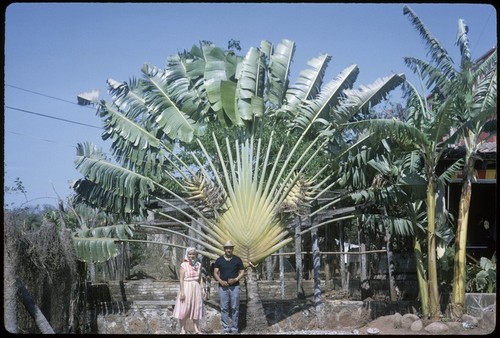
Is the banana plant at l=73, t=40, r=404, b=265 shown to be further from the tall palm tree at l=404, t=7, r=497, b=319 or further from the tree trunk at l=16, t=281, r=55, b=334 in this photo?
the tree trunk at l=16, t=281, r=55, b=334

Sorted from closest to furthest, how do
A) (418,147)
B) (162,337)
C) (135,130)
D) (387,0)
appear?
1. (387,0)
2. (162,337)
3. (418,147)
4. (135,130)

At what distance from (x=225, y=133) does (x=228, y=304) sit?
367cm

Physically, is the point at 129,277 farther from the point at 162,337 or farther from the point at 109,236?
the point at 162,337

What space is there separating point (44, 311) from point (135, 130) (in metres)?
4.97

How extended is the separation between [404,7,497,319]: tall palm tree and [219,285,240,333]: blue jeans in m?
4.05

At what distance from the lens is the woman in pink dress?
457 inches

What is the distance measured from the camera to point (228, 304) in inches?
487

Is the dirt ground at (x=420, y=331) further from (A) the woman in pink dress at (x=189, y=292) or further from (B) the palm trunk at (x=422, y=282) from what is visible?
(A) the woman in pink dress at (x=189, y=292)

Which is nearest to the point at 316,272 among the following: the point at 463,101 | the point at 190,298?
the point at 190,298

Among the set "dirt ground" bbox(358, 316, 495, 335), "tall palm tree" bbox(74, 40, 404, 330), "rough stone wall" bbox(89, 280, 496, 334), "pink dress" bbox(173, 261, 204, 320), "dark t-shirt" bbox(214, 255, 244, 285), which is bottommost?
"dirt ground" bbox(358, 316, 495, 335)

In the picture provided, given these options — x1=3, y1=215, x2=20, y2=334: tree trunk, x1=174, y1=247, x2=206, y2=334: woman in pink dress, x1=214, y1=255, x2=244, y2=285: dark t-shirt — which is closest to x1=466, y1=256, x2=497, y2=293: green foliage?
x1=214, y1=255, x2=244, y2=285: dark t-shirt

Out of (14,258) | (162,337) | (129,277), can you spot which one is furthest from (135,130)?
(129,277)

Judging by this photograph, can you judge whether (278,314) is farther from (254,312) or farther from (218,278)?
(218,278)

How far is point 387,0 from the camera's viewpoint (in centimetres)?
669
